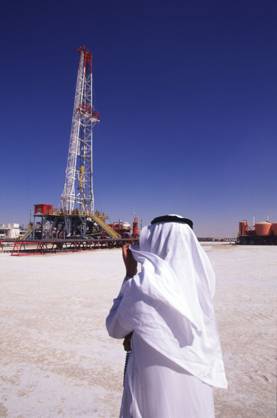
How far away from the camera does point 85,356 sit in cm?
459

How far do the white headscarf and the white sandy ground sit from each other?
2.04 meters

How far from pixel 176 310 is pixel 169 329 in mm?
110

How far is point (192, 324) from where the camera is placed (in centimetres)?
156

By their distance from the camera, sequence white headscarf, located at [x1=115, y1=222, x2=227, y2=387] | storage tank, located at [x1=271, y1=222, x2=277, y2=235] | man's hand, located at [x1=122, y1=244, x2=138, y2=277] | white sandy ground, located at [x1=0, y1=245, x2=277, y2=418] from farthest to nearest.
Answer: storage tank, located at [x1=271, y1=222, x2=277, y2=235] → white sandy ground, located at [x1=0, y1=245, x2=277, y2=418] → man's hand, located at [x1=122, y1=244, x2=138, y2=277] → white headscarf, located at [x1=115, y1=222, x2=227, y2=387]

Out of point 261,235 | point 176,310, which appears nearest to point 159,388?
point 176,310

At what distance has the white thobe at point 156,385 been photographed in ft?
5.27

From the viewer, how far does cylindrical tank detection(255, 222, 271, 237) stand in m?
44.1

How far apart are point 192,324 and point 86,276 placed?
11.5m

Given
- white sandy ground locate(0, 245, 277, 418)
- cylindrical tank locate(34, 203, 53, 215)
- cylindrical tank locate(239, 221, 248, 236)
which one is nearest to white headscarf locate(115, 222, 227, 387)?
white sandy ground locate(0, 245, 277, 418)

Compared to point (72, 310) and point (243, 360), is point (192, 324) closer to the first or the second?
point (243, 360)

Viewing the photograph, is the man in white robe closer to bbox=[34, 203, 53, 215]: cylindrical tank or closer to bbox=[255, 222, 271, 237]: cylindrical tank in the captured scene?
bbox=[34, 203, 53, 215]: cylindrical tank

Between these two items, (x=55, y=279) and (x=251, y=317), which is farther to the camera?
(x=55, y=279)

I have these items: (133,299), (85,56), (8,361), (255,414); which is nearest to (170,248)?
(133,299)

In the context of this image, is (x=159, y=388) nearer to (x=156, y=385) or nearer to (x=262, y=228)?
(x=156, y=385)
